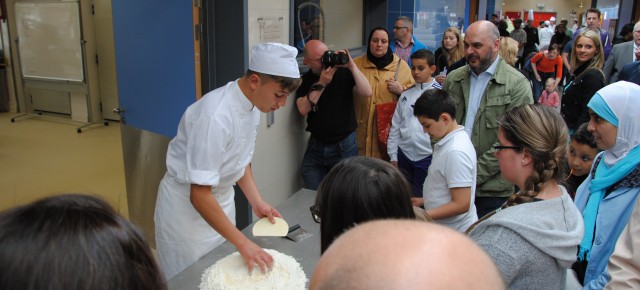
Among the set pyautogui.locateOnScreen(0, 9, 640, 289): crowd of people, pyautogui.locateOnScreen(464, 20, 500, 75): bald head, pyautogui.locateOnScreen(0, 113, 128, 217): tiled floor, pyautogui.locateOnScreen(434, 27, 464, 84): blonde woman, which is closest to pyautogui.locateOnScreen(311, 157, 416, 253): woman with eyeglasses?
pyautogui.locateOnScreen(0, 9, 640, 289): crowd of people

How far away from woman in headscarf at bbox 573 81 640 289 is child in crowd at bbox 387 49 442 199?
1.16 meters

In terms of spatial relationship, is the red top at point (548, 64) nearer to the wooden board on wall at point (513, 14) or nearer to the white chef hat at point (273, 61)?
the white chef hat at point (273, 61)

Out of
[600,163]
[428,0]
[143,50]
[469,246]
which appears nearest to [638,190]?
[600,163]

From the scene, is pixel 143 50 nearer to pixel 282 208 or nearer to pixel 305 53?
pixel 305 53

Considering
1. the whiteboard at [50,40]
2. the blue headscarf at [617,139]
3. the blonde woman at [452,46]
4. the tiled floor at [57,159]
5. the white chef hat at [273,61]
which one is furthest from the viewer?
the whiteboard at [50,40]

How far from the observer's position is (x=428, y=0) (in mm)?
5648

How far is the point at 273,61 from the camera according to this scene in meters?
1.84

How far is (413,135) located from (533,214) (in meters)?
1.81

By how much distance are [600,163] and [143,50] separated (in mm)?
2373

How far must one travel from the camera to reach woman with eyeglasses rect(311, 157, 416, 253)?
43.0 inches

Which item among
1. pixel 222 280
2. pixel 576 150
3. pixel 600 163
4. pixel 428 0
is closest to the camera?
pixel 222 280

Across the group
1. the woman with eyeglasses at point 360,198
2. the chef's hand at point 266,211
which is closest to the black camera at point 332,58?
the chef's hand at point 266,211

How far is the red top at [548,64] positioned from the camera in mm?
6367

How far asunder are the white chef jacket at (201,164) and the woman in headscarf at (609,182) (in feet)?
4.16
